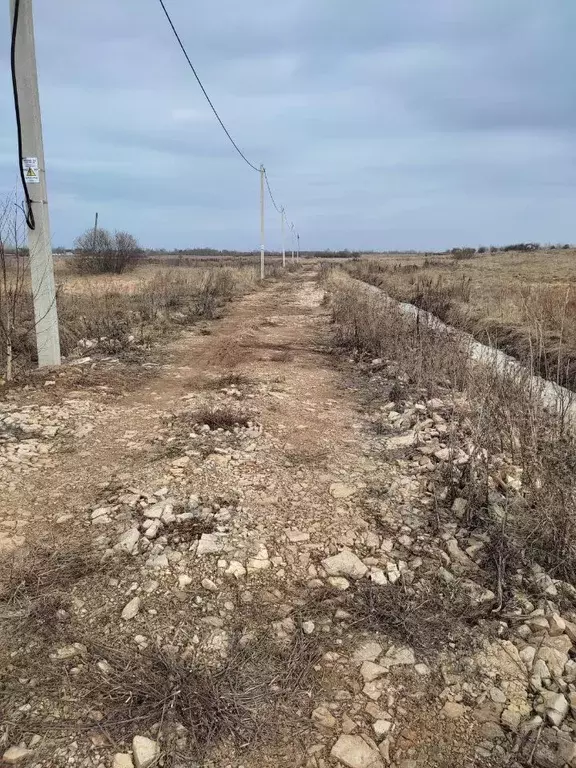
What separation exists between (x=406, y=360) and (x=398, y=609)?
493cm

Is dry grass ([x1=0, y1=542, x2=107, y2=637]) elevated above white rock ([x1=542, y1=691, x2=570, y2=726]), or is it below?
above

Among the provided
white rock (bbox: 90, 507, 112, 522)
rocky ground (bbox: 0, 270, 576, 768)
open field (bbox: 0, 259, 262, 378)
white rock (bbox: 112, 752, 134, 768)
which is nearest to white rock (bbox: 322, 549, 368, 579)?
rocky ground (bbox: 0, 270, 576, 768)

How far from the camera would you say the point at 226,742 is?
1785mm

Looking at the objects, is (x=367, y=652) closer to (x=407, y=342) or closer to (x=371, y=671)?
(x=371, y=671)

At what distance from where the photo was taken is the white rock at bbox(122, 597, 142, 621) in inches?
93.0

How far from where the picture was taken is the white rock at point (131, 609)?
2363 millimetres

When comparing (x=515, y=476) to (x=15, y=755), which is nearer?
(x=15, y=755)

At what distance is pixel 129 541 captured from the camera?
2920 millimetres

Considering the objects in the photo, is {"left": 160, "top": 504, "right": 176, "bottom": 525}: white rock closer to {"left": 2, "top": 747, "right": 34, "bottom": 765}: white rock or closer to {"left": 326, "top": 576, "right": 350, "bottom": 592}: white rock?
{"left": 326, "top": 576, "right": 350, "bottom": 592}: white rock

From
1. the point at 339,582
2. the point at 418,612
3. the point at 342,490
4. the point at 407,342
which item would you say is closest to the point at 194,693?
the point at 339,582

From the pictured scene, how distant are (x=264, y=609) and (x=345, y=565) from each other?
1.79 ft

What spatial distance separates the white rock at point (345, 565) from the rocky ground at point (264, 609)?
0.01 metres

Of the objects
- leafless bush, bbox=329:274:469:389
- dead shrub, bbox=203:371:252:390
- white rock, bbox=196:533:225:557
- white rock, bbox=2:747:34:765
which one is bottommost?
white rock, bbox=2:747:34:765

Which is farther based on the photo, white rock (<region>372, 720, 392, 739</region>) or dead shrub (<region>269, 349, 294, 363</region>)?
dead shrub (<region>269, 349, 294, 363</region>)
